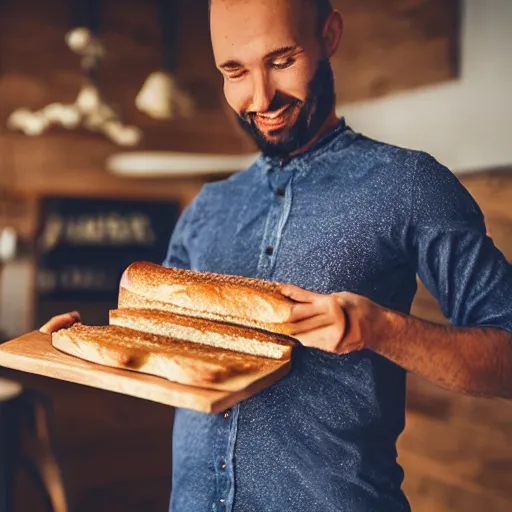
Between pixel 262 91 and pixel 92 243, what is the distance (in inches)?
95.6

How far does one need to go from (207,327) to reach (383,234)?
34 centimetres

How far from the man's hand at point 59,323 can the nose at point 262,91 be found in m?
0.54

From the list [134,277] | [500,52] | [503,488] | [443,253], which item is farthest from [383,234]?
[503,488]

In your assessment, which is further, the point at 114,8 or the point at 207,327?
the point at 114,8

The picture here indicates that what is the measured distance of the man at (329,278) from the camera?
41.6 inches

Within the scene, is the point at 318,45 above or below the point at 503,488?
above

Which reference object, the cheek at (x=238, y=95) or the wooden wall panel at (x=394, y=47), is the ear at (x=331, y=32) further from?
the wooden wall panel at (x=394, y=47)

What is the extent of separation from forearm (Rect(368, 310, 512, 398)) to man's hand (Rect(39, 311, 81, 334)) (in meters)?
0.62

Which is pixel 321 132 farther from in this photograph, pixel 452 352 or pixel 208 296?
pixel 452 352

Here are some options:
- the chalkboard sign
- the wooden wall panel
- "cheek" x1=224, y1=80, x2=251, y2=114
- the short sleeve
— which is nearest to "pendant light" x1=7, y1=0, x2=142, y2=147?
the chalkboard sign

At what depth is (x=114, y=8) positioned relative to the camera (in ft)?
11.3

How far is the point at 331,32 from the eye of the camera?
4.13 feet

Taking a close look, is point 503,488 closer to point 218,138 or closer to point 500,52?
point 500,52

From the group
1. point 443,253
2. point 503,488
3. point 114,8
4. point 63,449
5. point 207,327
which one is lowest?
point 63,449
